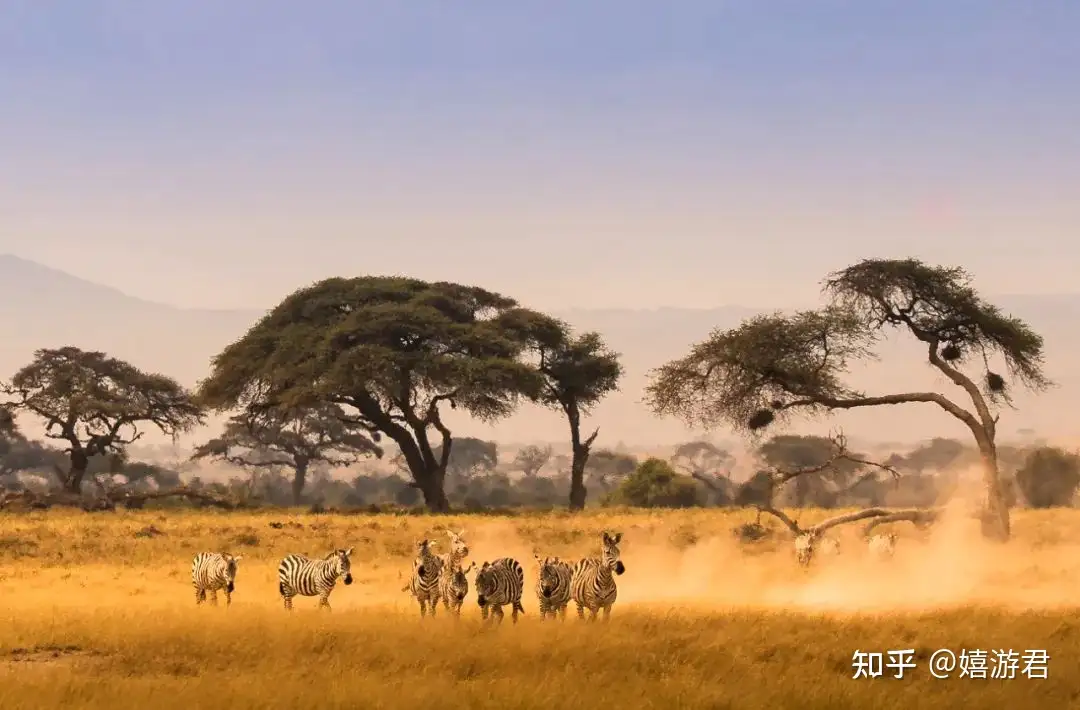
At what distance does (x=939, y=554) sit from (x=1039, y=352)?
657 centimetres

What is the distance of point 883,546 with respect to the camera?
2641 cm

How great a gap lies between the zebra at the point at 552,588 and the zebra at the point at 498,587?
36 cm

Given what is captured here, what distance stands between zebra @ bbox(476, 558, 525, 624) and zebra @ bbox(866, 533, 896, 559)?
12.7 metres

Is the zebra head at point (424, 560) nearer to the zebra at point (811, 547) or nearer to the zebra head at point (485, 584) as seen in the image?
the zebra head at point (485, 584)

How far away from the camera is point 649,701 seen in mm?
11281

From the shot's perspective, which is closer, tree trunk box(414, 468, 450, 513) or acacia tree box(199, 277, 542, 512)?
acacia tree box(199, 277, 542, 512)

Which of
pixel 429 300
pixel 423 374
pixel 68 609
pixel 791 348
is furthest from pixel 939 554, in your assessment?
pixel 429 300

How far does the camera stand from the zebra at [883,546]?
2628 centimetres

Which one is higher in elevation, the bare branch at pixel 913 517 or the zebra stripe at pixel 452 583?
the bare branch at pixel 913 517

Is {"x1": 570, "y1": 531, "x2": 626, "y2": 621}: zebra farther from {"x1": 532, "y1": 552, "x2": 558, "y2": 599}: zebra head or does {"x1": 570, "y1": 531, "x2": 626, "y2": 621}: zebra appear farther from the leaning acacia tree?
the leaning acacia tree

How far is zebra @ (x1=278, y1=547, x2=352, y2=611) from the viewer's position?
1823cm

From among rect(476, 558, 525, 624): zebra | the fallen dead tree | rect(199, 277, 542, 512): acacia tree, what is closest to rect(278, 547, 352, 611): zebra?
rect(476, 558, 525, 624): zebra

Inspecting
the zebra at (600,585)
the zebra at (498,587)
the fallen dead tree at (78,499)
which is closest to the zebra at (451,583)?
the zebra at (498,587)

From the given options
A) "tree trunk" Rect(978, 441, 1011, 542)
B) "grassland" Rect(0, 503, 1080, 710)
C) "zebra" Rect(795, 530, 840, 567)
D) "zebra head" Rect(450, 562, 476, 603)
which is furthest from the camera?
"zebra" Rect(795, 530, 840, 567)
